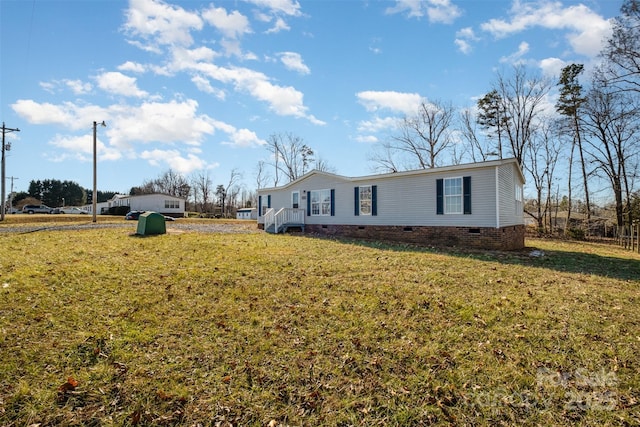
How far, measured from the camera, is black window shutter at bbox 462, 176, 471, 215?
12.4 m

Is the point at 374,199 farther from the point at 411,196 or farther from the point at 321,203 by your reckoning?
the point at 321,203

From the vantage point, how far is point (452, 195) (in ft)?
42.2

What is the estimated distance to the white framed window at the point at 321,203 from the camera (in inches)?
688

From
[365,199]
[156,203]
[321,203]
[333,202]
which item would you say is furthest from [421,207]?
[156,203]

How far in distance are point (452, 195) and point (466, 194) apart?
574 mm

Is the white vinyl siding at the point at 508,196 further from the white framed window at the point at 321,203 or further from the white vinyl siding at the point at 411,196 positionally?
the white framed window at the point at 321,203

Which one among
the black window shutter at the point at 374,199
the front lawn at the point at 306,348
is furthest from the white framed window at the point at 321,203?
the front lawn at the point at 306,348

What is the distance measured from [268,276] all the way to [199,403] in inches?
144

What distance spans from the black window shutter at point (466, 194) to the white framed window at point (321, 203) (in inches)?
279

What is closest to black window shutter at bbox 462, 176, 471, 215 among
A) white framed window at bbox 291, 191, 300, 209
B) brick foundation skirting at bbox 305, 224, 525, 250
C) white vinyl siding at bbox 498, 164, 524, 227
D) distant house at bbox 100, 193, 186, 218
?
brick foundation skirting at bbox 305, 224, 525, 250

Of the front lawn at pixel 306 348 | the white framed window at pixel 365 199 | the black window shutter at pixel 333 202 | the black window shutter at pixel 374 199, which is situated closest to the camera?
the front lawn at pixel 306 348

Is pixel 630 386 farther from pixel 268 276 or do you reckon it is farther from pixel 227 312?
pixel 268 276

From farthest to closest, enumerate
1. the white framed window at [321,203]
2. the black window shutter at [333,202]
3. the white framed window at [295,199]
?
the white framed window at [295,199] < the white framed window at [321,203] < the black window shutter at [333,202]

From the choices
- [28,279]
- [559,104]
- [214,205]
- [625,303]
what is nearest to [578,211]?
[559,104]
